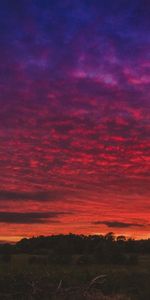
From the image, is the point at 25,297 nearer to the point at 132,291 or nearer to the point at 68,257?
the point at 132,291

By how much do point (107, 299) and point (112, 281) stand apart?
318 inches

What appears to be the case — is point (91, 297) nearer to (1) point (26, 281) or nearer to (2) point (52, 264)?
(1) point (26, 281)

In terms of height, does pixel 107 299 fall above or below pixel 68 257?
below

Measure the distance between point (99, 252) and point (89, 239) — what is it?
1717 centimetres

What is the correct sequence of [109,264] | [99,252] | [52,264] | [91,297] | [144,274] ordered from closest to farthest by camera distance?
1. [91,297]
2. [144,274]
3. [52,264]
4. [109,264]
5. [99,252]

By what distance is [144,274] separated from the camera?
4078 cm

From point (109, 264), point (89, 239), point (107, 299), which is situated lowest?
point (107, 299)

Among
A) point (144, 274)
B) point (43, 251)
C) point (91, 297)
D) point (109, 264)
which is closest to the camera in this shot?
point (91, 297)

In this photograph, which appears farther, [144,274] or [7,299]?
[144,274]

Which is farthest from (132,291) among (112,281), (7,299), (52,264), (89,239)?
(89,239)

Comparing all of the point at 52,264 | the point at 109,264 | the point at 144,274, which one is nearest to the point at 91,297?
the point at 144,274

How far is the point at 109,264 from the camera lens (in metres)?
54.5

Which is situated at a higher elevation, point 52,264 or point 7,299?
point 52,264

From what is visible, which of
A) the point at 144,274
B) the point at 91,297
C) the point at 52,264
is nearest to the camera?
the point at 91,297
